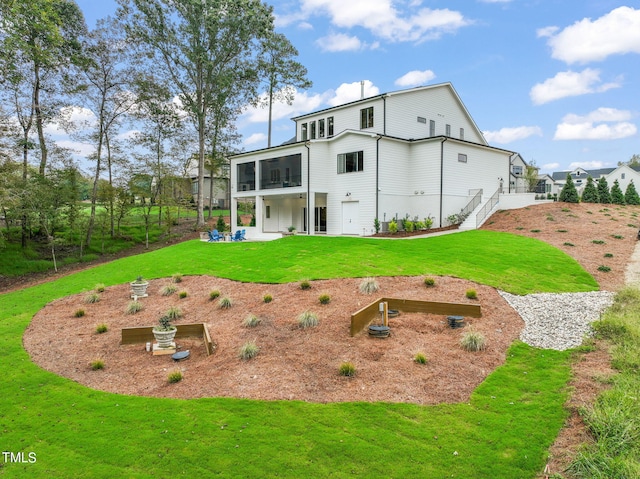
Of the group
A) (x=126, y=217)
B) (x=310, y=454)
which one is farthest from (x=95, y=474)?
(x=126, y=217)

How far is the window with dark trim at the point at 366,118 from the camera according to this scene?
28.3 m

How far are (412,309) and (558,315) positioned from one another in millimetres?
3819

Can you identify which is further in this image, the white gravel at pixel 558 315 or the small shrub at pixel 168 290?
the small shrub at pixel 168 290

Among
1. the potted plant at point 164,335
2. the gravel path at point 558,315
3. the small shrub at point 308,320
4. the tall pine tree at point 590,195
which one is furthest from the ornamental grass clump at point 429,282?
the tall pine tree at point 590,195

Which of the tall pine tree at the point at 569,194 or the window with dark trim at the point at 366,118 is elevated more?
the window with dark trim at the point at 366,118

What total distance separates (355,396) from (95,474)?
375 centimetres

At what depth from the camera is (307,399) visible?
6180 millimetres

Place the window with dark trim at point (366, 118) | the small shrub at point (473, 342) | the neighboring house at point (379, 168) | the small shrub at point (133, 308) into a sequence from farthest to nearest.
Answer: the window with dark trim at point (366, 118) < the neighboring house at point (379, 168) < the small shrub at point (133, 308) < the small shrub at point (473, 342)

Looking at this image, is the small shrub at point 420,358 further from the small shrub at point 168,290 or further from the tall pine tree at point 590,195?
the tall pine tree at point 590,195

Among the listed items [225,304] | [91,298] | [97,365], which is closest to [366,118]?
[225,304]

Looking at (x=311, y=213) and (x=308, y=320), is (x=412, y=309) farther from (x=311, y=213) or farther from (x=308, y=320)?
(x=311, y=213)

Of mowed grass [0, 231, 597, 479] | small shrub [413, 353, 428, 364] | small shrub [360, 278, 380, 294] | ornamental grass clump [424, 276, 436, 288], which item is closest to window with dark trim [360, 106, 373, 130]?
ornamental grass clump [424, 276, 436, 288]

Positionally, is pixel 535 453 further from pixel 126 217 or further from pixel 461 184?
pixel 126 217

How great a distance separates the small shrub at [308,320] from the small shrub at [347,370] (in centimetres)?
249
